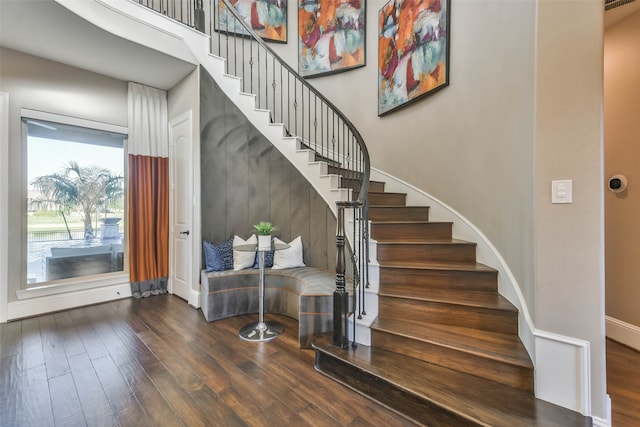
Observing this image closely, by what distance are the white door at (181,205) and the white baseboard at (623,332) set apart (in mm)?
4452

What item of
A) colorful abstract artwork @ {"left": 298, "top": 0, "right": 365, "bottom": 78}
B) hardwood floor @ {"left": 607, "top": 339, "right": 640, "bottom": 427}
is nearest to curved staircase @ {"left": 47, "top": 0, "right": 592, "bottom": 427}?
hardwood floor @ {"left": 607, "top": 339, "right": 640, "bottom": 427}

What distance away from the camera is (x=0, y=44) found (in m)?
2.89

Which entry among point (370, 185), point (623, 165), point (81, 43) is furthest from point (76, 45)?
point (623, 165)

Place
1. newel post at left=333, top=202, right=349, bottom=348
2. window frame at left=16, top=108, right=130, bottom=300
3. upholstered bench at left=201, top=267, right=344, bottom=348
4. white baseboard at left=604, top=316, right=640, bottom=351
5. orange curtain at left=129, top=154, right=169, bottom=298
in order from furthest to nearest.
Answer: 1. orange curtain at left=129, top=154, right=169, bottom=298
2. window frame at left=16, top=108, right=130, bottom=300
3. upholstered bench at left=201, top=267, right=344, bottom=348
4. white baseboard at left=604, top=316, right=640, bottom=351
5. newel post at left=333, top=202, right=349, bottom=348

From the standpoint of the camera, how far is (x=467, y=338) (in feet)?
6.23

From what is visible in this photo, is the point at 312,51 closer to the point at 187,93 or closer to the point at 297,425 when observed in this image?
the point at 187,93

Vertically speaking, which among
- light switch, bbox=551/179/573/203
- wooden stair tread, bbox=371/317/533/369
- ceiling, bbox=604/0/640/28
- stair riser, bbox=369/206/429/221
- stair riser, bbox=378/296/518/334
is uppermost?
ceiling, bbox=604/0/640/28

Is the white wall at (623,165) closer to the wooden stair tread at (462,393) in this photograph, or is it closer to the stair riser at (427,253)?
the stair riser at (427,253)

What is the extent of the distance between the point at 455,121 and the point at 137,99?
4083 mm

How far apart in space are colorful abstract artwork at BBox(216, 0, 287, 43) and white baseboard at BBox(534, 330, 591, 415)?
516cm

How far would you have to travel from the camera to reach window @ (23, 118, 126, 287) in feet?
10.5

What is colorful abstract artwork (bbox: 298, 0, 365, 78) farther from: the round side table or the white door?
the round side table

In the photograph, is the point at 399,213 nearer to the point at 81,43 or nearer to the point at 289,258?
the point at 289,258

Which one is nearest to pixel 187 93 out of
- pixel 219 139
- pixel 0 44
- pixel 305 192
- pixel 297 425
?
pixel 219 139
